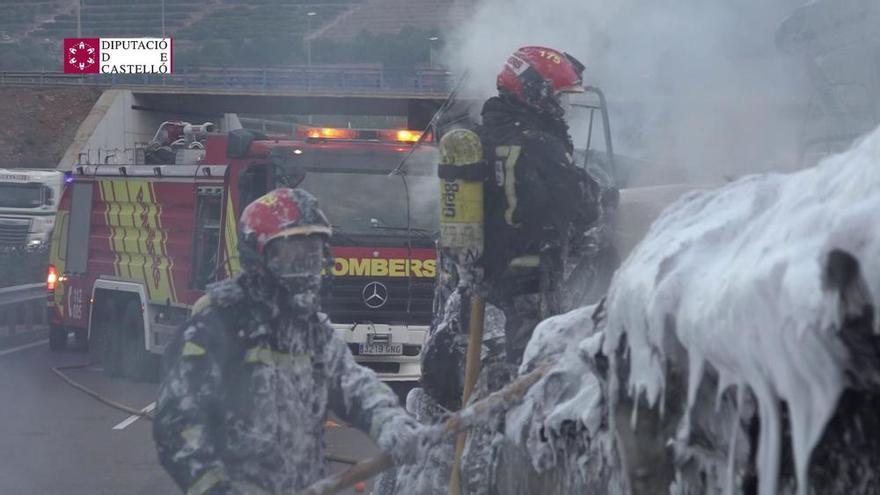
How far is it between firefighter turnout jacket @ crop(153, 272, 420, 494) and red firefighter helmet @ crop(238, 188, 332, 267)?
0.35 feet

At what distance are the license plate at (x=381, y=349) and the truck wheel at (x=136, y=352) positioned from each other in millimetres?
3951

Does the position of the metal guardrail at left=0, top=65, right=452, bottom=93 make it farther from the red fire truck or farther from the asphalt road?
the asphalt road

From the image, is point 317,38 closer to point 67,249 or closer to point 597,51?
point 67,249

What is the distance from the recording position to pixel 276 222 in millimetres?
4418

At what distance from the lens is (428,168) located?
11.6m

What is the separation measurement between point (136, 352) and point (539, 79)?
9.20m

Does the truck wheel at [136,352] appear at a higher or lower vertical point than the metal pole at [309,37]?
lower

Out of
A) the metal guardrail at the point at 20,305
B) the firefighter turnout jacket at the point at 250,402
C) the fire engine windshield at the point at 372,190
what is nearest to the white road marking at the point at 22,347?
the metal guardrail at the point at 20,305

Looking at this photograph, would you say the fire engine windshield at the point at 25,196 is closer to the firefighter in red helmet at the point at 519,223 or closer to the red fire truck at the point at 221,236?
the red fire truck at the point at 221,236

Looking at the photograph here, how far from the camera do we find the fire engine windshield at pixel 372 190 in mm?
11484

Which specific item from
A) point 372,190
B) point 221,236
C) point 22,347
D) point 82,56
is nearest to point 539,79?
point 372,190

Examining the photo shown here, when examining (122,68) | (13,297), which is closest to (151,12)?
(122,68)

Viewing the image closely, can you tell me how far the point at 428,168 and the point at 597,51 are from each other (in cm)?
187

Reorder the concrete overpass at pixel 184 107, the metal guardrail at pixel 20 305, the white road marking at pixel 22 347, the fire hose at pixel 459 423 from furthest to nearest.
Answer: the concrete overpass at pixel 184 107, the metal guardrail at pixel 20 305, the white road marking at pixel 22 347, the fire hose at pixel 459 423
